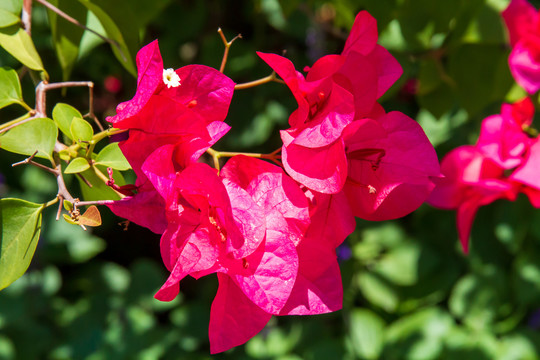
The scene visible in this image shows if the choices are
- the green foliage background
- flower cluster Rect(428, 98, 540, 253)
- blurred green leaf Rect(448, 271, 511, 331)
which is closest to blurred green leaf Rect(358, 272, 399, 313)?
the green foliage background

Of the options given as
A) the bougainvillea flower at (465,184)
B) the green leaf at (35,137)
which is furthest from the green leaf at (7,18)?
the bougainvillea flower at (465,184)

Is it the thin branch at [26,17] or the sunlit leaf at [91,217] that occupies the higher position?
the thin branch at [26,17]

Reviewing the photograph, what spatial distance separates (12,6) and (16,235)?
209mm

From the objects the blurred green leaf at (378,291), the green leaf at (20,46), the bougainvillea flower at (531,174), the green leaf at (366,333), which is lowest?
the green leaf at (366,333)

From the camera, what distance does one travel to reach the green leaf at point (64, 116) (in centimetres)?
38

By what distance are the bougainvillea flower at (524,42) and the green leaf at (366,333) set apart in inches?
30.3

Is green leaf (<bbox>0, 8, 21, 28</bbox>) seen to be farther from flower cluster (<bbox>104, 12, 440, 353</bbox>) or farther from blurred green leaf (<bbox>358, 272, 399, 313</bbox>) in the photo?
blurred green leaf (<bbox>358, 272, 399, 313</bbox>)

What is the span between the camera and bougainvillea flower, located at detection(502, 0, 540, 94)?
600 mm

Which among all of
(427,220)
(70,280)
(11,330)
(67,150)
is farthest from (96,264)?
(67,150)

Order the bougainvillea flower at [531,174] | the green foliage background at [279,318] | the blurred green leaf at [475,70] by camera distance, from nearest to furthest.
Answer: the bougainvillea flower at [531,174]
the blurred green leaf at [475,70]
the green foliage background at [279,318]

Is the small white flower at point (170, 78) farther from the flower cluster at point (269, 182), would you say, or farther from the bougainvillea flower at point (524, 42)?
the bougainvillea flower at point (524, 42)

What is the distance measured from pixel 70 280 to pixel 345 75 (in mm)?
1093

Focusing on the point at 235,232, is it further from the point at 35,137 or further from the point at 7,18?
the point at 7,18

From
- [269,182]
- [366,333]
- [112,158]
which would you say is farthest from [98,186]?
[366,333]
